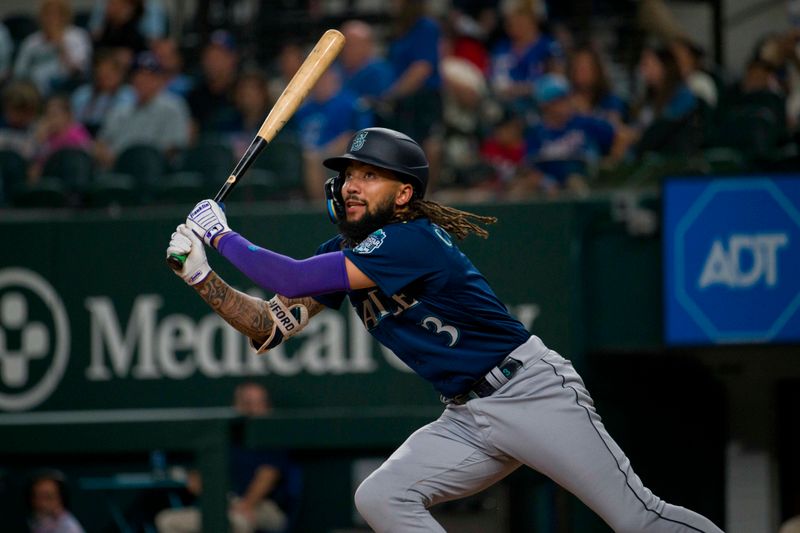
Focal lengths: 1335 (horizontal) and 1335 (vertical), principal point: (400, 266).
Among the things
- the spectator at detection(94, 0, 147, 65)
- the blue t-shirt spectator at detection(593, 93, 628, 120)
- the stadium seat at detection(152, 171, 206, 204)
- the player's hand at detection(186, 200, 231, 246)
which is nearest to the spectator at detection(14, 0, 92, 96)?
the spectator at detection(94, 0, 147, 65)

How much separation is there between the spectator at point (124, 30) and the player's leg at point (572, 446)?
746 centimetres

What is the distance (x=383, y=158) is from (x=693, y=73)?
531 cm

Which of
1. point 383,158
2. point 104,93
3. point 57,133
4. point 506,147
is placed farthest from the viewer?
point 104,93

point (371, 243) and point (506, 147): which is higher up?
point (506, 147)

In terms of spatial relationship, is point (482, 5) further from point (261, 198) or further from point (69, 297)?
point (69, 297)

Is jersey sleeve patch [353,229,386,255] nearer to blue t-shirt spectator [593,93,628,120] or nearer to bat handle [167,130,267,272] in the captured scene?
bat handle [167,130,267,272]

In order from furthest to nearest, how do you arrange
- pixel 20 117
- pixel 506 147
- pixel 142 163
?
pixel 20 117 < pixel 506 147 < pixel 142 163

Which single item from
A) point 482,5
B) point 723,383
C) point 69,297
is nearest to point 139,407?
point 69,297

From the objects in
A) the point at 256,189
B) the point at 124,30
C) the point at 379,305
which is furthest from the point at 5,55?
the point at 379,305

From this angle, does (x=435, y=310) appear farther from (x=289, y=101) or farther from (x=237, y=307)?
(x=289, y=101)

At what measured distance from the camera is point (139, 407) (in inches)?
324

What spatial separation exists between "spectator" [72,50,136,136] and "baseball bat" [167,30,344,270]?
542 centimetres

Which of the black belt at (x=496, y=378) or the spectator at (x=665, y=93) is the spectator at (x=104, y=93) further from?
the black belt at (x=496, y=378)

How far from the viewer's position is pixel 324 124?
8672 mm
